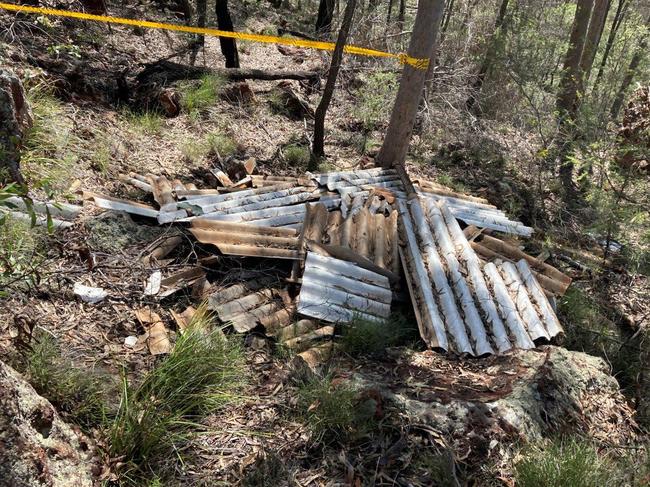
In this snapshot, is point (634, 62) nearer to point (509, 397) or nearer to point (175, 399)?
point (509, 397)

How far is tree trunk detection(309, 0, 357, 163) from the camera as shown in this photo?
6883 mm

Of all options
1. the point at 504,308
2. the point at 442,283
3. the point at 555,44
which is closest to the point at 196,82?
the point at 442,283

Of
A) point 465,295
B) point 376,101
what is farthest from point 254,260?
point 376,101

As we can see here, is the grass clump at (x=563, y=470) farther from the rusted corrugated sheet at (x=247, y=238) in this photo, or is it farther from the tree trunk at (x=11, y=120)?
the tree trunk at (x=11, y=120)

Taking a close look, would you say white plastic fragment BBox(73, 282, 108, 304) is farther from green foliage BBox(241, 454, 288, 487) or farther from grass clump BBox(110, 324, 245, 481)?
green foliage BBox(241, 454, 288, 487)

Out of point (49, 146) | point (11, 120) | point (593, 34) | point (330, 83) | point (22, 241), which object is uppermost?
point (593, 34)

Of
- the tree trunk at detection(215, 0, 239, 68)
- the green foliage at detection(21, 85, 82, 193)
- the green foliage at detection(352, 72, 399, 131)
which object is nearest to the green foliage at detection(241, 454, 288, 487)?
the green foliage at detection(21, 85, 82, 193)

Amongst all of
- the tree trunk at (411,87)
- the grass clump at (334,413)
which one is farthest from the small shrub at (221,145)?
the grass clump at (334,413)

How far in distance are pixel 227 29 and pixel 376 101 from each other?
310 cm

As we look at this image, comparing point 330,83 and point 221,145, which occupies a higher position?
point 330,83

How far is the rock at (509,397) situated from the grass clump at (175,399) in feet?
3.32

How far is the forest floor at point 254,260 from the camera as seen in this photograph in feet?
9.09

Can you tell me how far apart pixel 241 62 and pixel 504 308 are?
8.52 m

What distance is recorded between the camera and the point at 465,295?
4.69 metres
